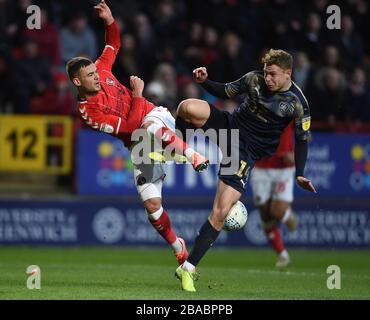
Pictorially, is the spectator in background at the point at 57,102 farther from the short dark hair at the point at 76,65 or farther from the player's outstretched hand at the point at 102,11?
the short dark hair at the point at 76,65

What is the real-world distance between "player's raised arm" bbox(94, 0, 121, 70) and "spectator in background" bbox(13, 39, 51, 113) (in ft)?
18.5

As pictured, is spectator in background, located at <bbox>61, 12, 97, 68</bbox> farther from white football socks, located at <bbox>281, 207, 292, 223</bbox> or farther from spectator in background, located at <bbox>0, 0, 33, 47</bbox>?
white football socks, located at <bbox>281, 207, 292, 223</bbox>

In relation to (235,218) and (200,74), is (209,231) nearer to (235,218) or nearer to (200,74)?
(235,218)

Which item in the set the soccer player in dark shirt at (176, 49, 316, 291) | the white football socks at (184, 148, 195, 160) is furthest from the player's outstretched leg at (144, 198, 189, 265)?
the white football socks at (184, 148, 195, 160)

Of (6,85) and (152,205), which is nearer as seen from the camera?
(152,205)

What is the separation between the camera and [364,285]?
10398mm

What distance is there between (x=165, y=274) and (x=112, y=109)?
226 centimetres

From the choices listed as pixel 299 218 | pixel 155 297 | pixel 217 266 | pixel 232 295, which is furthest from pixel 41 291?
pixel 299 218

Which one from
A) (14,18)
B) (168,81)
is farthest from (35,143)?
(168,81)

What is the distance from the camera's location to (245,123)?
973 centimetres

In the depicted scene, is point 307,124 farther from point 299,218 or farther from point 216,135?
point 299,218

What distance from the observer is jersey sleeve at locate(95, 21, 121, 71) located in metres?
10.3

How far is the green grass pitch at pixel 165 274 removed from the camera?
9.03 metres

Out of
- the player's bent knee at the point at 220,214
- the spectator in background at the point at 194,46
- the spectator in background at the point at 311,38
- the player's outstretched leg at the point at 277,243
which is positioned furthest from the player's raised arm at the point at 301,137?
the spectator in background at the point at 311,38
